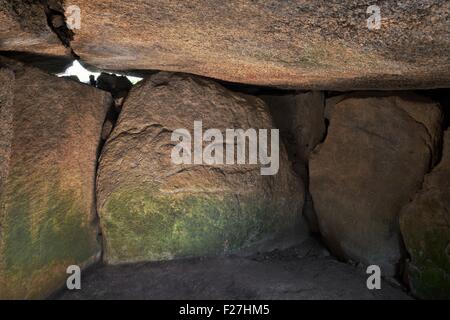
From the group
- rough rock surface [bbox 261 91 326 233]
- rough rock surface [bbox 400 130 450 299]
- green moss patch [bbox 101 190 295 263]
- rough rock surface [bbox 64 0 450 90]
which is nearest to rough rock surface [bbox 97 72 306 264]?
green moss patch [bbox 101 190 295 263]

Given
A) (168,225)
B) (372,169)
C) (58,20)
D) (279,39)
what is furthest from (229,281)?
(58,20)

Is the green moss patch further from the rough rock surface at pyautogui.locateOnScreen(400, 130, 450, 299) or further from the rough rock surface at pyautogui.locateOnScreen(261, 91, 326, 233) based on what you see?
the rough rock surface at pyautogui.locateOnScreen(400, 130, 450, 299)

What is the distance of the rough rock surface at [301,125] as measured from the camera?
12.6 ft

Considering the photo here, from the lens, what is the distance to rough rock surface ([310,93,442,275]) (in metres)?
3.07

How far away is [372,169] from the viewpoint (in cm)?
327

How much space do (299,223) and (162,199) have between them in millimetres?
1623

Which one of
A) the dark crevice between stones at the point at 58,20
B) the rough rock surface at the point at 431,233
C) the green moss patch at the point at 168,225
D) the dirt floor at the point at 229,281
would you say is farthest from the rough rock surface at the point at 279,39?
the dirt floor at the point at 229,281

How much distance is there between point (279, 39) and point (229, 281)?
1858mm

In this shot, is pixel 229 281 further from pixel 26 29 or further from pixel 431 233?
pixel 26 29

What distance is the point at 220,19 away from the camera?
6.32 ft

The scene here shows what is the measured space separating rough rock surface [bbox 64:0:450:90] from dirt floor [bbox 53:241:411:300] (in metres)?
1.70

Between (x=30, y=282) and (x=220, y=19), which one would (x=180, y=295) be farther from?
(x=220, y=19)

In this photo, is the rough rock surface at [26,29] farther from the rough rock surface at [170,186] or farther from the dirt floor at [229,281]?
the dirt floor at [229,281]
